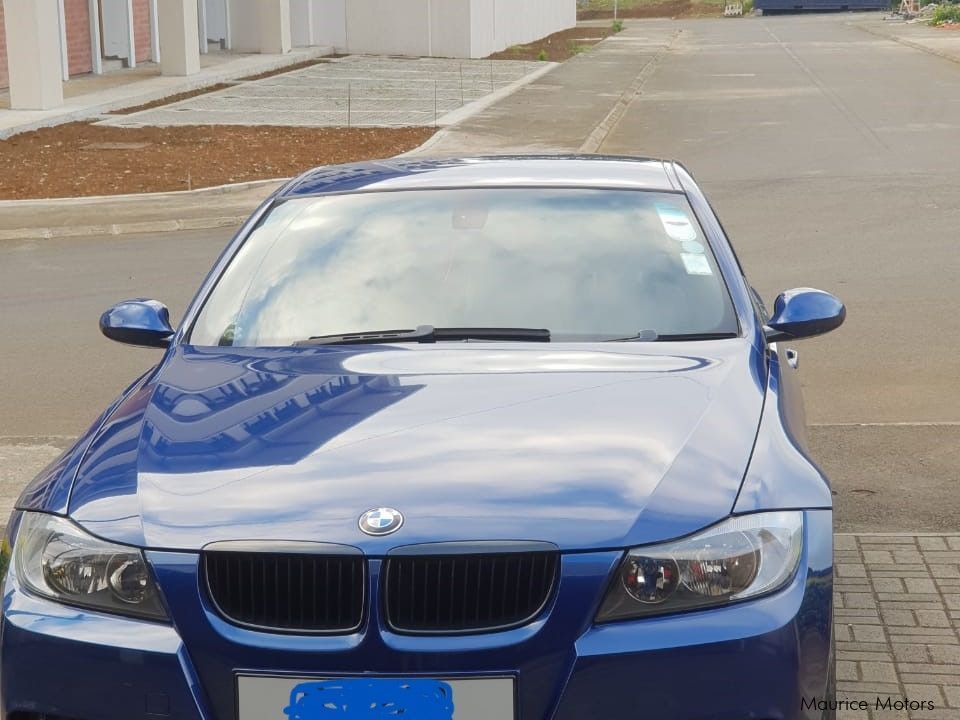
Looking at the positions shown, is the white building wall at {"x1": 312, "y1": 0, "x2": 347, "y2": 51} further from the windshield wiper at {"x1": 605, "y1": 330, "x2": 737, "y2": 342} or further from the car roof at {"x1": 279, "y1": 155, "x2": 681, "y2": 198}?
the windshield wiper at {"x1": 605, "y1": 330, "x2": 737, "y2": 342}

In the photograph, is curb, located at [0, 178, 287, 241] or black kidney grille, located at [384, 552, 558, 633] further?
curb, located at [0, 178, 287, 241]

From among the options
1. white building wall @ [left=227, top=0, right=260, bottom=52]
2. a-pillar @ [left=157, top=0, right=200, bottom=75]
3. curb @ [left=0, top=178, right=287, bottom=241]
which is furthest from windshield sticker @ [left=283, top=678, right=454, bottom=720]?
white building wall @ [left=227, top=0, right=260, bottom=52]

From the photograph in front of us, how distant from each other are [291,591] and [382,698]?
0.99 feet

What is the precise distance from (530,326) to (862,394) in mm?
4355

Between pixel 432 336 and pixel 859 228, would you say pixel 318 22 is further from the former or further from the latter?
pixel 432 336

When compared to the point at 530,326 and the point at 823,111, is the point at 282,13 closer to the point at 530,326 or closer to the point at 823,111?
the point at 823,111

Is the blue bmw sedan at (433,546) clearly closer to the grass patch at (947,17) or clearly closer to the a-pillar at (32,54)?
the a-pillar at (32,54)

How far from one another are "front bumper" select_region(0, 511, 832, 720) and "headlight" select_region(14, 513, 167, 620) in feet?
0.13

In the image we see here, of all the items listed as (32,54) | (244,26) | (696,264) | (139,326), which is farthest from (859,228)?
(244,26)

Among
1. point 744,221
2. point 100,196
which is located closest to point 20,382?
point 744,221

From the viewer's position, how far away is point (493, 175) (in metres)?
5.22

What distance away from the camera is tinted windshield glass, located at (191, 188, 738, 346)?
14.7ft

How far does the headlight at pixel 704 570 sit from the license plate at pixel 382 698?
287mm

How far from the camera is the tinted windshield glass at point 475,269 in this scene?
176 inches
